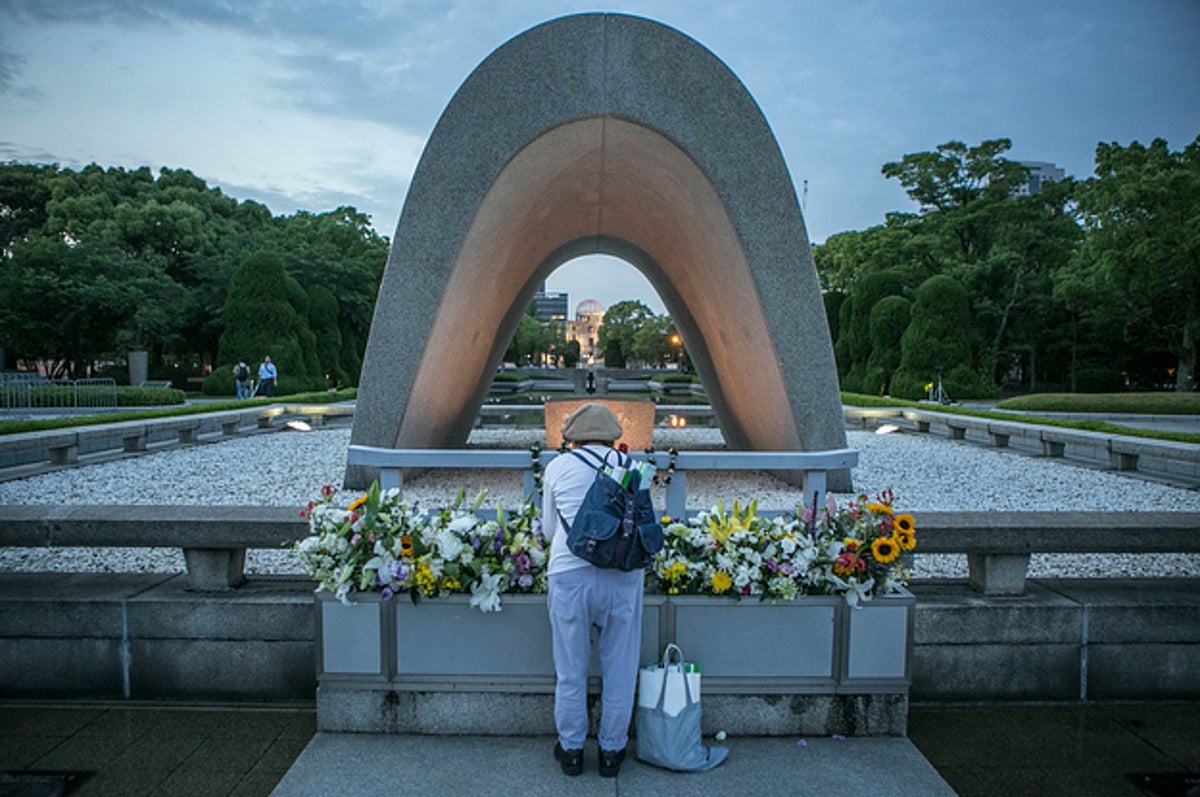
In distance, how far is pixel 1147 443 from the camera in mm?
9938

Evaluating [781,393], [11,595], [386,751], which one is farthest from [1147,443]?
[11,595]

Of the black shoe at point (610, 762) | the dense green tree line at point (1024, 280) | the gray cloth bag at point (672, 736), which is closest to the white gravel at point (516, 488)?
the gray cloth bag at point (672, 736)

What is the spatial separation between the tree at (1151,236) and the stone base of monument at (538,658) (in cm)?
2704

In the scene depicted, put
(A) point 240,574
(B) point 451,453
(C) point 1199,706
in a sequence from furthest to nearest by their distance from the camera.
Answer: (B) point 451,453 < (A) point 240,574 < (C) point 1199,706

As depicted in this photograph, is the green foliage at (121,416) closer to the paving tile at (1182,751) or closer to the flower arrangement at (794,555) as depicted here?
the flower arrangement at (794,555)

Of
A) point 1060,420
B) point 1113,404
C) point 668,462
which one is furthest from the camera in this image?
point 1113,404

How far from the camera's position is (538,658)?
3.29 metres

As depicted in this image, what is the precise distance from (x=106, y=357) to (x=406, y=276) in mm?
36306

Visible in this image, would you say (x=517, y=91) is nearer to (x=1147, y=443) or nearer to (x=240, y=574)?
(x=240, y=574)

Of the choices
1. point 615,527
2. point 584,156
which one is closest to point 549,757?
point 615,527

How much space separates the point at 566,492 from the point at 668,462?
1.77 metres

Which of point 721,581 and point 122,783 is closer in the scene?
point 122,783

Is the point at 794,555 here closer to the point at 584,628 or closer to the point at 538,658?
the point at 584,628

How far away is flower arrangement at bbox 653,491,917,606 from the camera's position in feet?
10.6
